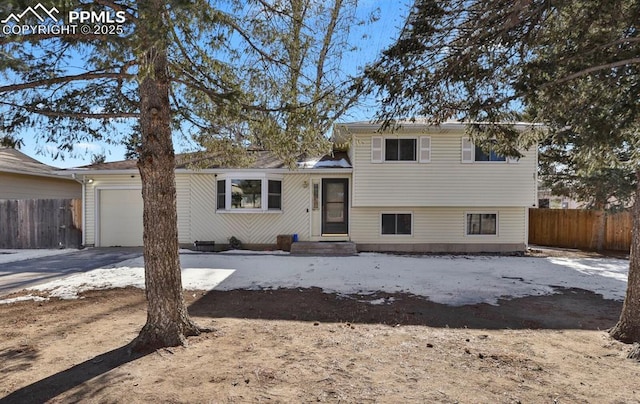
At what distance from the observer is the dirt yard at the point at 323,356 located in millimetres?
2838

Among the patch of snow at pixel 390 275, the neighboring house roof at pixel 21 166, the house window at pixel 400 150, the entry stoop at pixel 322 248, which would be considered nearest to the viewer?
the patch of snow at pixel 390 275

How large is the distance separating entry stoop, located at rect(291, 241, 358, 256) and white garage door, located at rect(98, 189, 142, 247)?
5.69m

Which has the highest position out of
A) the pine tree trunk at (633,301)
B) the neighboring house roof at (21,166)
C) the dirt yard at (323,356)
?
the neighboring house roof at (21,166)

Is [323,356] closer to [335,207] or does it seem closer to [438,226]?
[335,207]

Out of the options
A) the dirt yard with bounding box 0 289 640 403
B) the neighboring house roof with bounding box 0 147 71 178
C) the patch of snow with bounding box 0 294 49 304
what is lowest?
the patch of snow with bounding box 0 294 49 304

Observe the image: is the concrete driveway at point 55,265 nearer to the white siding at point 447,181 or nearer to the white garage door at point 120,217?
the white garage door at point 120,217

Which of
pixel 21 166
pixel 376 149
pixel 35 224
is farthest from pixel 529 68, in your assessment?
pixel 21 166

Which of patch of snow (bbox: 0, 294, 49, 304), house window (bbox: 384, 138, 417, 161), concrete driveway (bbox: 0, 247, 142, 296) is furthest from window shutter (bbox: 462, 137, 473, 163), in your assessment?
patch of snow (bbox: 0, 294, 49, 304)

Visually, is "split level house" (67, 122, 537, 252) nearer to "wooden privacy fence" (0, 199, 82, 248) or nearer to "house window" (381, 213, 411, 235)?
"house window" (381, 213, 411, 235)

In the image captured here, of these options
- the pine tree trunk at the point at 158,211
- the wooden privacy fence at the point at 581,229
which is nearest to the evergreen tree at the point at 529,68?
the pine tree trunk at the point at 158,211

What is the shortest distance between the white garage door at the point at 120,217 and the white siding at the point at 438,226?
7.54 meters

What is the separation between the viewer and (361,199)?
447 inches

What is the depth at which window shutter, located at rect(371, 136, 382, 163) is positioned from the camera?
11.4 metres

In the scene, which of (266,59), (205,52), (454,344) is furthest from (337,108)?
(454,344)
